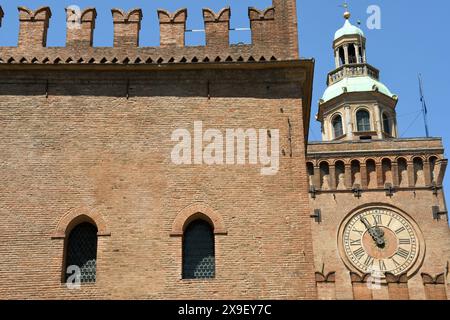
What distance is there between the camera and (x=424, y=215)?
3150 centimetres

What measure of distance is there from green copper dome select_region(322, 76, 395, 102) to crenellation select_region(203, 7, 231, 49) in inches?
900

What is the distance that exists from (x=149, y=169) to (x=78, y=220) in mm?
1596

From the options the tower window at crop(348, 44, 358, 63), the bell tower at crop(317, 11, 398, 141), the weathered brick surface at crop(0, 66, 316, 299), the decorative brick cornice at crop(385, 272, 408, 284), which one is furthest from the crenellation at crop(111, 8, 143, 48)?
the tower window at crop(348, 44, 358, 63)

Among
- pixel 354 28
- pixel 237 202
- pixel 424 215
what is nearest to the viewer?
pixel 237 202

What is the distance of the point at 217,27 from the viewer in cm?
1509

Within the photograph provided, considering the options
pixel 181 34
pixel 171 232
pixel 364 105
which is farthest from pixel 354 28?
pixel 171 232

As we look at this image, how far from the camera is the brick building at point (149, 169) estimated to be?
12.9 m

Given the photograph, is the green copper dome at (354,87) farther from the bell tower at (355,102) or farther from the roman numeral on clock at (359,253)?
the roman numeral on clock at (359,253)

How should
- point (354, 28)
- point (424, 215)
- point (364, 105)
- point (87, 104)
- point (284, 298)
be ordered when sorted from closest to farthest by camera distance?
point (284, 298), point (87, 104), point (424, 215), point (364, 105), point (354, 28)

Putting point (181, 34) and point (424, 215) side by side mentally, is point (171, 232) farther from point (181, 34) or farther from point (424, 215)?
point (424, 215)

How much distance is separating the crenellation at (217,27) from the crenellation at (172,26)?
47cm

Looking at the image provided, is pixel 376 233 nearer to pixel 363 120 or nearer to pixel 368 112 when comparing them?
pixel 363 120

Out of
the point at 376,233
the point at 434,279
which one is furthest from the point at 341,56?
the point at 434,279

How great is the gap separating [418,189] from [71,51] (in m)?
21.1
